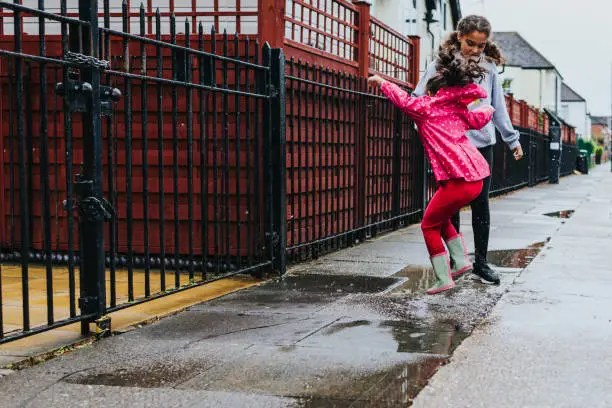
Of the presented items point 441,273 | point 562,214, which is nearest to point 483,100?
point 441,273

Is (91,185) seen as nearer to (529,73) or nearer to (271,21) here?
(271,21)

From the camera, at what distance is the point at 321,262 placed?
7629mm

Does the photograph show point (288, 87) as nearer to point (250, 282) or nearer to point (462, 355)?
point (250, 282)

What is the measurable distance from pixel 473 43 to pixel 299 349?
2.92 metres

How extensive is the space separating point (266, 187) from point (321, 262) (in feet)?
4.18

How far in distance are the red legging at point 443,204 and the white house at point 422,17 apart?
56.3 ft

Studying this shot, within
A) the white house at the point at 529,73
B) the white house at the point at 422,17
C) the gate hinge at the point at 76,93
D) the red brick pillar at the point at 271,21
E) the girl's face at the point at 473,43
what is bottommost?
the gate hinge at the point at 76,93

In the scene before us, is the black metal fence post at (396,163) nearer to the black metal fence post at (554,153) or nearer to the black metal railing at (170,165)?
the black metal railing at (170,165)

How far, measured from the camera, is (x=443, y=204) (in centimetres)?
580

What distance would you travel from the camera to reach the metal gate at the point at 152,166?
179 inches

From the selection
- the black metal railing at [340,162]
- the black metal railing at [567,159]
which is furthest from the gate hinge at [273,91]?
the black metal railing at [567,159]

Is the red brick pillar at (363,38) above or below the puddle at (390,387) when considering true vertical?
above

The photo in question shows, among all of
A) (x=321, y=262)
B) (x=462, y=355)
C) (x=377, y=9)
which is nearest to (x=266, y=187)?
(x=321, y=262)

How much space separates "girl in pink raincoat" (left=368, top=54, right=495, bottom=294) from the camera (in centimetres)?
562
